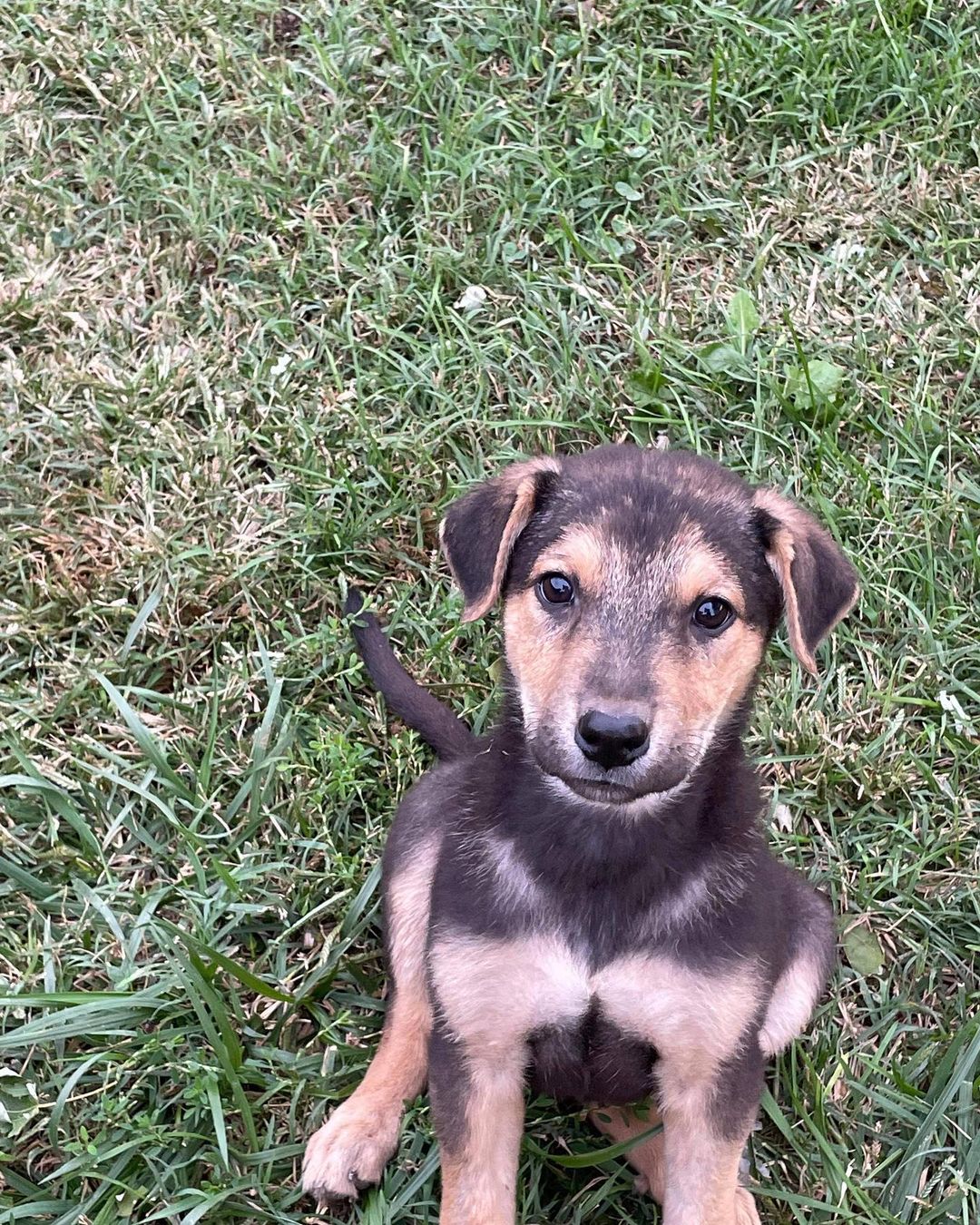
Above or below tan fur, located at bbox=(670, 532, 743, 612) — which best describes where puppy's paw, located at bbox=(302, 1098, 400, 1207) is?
below

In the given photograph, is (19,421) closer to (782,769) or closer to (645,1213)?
(782,769)

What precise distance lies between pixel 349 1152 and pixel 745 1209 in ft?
4.46

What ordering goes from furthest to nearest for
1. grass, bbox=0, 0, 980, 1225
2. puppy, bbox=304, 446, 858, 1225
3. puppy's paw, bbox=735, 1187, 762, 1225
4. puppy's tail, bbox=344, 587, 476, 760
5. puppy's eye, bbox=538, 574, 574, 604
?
puppy's tail, bbox=344, 587, 476, 760 < grass, bbox=0, 0, 980, 1225 < puppy's paw, bbox=735, 1187, 762, 1225 < puppy's eye, bbox=538, 574, 574, 604 < puppy, bbox=304, 446, 858, 1225

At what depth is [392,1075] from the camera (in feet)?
14.4

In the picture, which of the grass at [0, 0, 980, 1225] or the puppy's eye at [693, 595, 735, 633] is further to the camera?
the grass at [0, 0, 980, 1225]

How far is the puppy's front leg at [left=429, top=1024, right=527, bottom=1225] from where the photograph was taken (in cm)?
375

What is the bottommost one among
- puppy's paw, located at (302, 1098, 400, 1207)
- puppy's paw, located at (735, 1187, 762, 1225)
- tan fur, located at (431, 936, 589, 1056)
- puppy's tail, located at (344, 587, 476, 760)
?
puppy's paw, located at (302, 1098, 400, 1207)

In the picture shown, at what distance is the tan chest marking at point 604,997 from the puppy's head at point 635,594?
529 millimetres

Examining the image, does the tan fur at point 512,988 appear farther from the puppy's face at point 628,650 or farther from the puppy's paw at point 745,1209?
the puppy's paw at point 745,1209

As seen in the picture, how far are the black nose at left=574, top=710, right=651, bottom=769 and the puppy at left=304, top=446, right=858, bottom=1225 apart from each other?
5cm

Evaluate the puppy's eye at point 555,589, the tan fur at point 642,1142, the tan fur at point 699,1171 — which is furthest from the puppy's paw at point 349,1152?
the puppy's eye at point 555,589

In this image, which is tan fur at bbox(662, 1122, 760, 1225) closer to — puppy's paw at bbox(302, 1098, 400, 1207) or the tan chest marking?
the tan chest marking

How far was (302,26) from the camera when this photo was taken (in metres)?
6.88

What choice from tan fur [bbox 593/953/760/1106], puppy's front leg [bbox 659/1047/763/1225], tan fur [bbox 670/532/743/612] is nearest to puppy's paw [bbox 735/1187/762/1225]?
puppy's front leg [bbox 659/1047/763/1225]
